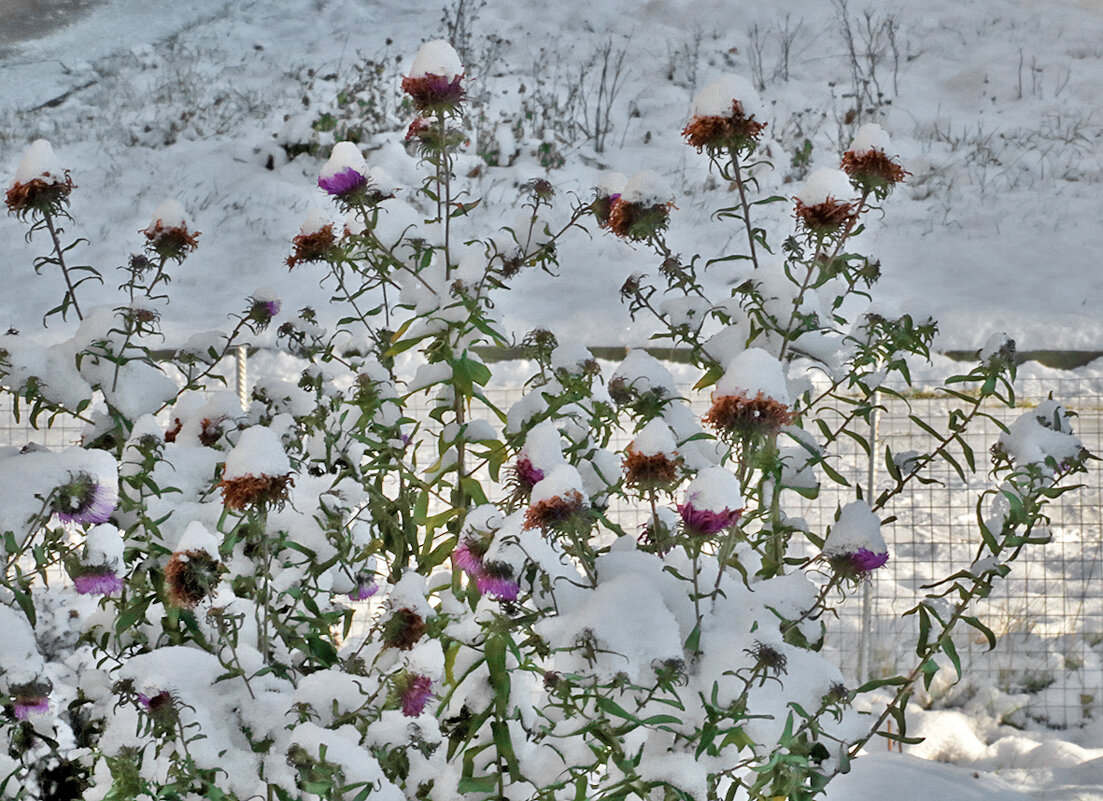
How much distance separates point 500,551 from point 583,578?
6.9 inches

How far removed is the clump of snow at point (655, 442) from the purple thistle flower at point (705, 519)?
47mm

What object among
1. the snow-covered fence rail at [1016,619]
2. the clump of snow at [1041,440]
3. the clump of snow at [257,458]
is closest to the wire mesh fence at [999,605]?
the snow-covered fence rail at [1016,619]

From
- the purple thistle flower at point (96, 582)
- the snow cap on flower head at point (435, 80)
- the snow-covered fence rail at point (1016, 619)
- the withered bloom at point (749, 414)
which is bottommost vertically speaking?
the snow-covered fence rail at point (1016, 619)

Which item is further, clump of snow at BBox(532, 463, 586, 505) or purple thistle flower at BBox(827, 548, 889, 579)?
purple thistle flower at BBox(827, 548, 889, 579)

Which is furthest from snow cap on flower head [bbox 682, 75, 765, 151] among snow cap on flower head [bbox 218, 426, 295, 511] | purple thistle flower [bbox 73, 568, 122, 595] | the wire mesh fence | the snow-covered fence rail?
the snow-covered fence rail

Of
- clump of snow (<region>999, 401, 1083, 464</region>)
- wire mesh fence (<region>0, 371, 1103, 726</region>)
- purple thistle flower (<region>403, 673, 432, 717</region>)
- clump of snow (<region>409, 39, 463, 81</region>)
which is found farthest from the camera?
wire mesh fence (<region>0, 371, 1103, 726</region>)

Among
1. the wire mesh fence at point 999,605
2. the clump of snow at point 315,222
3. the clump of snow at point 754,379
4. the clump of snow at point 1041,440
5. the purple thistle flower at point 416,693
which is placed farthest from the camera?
the wire mesh fence at point 999,605

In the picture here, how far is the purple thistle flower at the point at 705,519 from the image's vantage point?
2.79 feet

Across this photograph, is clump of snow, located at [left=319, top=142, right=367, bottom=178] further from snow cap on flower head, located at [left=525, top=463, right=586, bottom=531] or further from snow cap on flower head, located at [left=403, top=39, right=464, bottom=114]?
snow cap on flower head, located at [left=525, top=463, right=586, bottom=531]

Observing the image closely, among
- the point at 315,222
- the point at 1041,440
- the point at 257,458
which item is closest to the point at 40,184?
the point at 315,222

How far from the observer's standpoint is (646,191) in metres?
1.11

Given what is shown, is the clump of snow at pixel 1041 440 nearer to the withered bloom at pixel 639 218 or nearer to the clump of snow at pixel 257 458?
the withered bloom at pixel 639 218

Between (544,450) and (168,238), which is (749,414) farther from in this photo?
(168,238)

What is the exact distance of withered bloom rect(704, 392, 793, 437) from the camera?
84 cm
